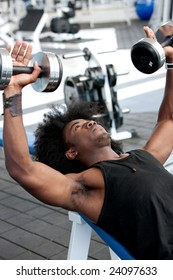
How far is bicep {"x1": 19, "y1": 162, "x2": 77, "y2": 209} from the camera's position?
135cm

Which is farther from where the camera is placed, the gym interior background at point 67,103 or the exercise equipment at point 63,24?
the exercise equipment at point 63,24

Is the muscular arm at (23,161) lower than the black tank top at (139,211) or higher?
higher

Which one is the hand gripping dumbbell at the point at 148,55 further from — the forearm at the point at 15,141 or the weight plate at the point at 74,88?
the weight plate at the point at 74,88

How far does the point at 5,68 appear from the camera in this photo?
1.24 m

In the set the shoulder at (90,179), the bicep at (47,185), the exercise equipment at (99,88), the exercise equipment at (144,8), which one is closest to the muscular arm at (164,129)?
the shoulder at (90,179)

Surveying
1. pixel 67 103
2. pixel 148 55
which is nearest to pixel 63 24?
pixel 67 103

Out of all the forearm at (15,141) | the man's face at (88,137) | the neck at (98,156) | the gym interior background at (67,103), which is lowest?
the gym interior background at (67,103)

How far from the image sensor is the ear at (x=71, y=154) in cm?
166

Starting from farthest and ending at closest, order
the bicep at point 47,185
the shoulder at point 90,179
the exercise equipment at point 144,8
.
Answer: the exercise equipment at point 144,8 < the shoulder at point 90,179 < the bicep at point 47,185

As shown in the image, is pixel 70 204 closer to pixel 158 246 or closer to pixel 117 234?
Answer: pixel 117 234

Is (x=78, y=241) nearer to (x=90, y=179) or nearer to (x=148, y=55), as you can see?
(x=90, y=179)

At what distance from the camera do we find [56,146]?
172cm

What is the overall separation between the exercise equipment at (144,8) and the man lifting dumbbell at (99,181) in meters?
14.7
